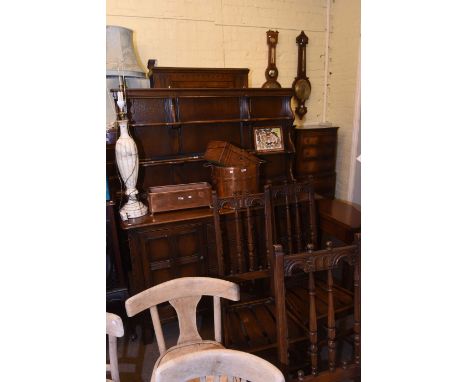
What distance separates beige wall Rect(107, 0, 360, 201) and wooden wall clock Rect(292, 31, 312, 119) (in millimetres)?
61

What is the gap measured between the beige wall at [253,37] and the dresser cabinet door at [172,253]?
162 cm

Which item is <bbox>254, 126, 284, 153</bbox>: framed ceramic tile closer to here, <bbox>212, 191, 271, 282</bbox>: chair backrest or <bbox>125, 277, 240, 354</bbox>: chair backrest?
<bbox>212, 191, 271, 282</bbox>: chair backrest

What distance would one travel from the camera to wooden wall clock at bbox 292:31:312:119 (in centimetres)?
321

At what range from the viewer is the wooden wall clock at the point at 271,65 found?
307 centimetres

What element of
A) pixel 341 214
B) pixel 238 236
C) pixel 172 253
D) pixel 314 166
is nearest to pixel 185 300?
pixel 238 236

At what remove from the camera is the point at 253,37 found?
3070 millimetres

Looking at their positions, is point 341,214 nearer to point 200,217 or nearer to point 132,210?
point 200,217

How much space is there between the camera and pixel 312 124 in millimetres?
3461

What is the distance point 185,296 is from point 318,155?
229 cm

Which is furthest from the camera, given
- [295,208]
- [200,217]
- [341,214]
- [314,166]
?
[314,166]
